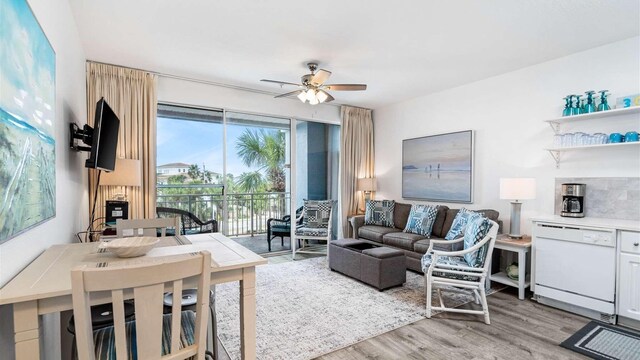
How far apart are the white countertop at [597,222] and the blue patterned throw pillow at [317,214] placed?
2856 millimetres

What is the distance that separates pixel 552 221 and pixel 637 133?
43.0 inches

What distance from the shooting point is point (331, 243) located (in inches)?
164

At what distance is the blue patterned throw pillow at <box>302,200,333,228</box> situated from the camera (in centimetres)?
507

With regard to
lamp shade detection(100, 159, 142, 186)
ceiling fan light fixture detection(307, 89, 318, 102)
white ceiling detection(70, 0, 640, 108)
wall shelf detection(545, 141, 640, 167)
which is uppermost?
white ceiling detection(70, 0, 640, 108)

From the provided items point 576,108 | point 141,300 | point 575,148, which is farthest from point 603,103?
point 141,300

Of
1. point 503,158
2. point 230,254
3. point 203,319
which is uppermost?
point 503,158

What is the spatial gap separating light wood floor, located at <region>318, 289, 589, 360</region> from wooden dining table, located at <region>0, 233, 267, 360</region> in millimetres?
1022

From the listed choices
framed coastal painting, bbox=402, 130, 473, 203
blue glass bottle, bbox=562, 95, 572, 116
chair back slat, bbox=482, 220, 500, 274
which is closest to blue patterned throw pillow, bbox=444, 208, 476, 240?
chair back slat, bbox=482, 220, 500, 274

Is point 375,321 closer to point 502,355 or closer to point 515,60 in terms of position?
point 502,355

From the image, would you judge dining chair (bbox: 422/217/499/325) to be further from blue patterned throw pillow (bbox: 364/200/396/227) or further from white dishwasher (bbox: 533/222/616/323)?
blue patterned throw pillow (bbox: 364/200/396/227)

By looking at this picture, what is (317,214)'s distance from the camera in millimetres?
5098

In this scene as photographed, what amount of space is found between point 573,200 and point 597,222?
1.37 feet

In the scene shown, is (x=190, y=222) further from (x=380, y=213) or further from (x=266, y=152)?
(x=380, y=213)

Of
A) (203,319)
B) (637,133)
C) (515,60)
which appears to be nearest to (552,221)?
(637,133)
